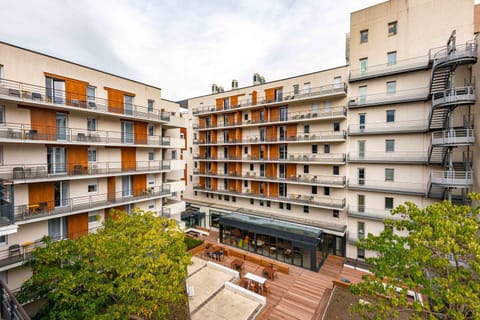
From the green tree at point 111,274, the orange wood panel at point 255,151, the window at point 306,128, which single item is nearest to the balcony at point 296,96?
the window at point 306,128

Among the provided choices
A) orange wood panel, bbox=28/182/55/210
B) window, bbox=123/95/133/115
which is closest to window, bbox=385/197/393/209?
window, bbox=123/95/133/115

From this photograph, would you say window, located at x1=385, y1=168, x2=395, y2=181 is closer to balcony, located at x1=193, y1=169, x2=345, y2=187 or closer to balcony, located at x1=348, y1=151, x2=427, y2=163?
balcony, located at x1=348, y1=151, x2=427, y2=163

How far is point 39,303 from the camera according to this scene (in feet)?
41.7

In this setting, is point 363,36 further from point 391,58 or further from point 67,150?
point 67,150

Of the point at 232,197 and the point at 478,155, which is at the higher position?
the point at 478,155

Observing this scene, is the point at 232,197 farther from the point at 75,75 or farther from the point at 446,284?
the point at 446,284

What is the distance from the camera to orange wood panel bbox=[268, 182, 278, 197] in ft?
85.9

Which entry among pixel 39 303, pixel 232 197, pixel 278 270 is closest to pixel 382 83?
pixel 278 270

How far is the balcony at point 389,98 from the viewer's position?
18062 mm

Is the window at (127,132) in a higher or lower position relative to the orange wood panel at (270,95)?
lower

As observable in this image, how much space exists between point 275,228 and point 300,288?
605 centimetres

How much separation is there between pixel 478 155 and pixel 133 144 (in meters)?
25.9

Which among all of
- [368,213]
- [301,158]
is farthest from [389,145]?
[301,158]

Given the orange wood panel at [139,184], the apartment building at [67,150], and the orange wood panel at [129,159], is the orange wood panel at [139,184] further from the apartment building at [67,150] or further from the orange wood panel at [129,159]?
the orange wood panel at [129,159]
